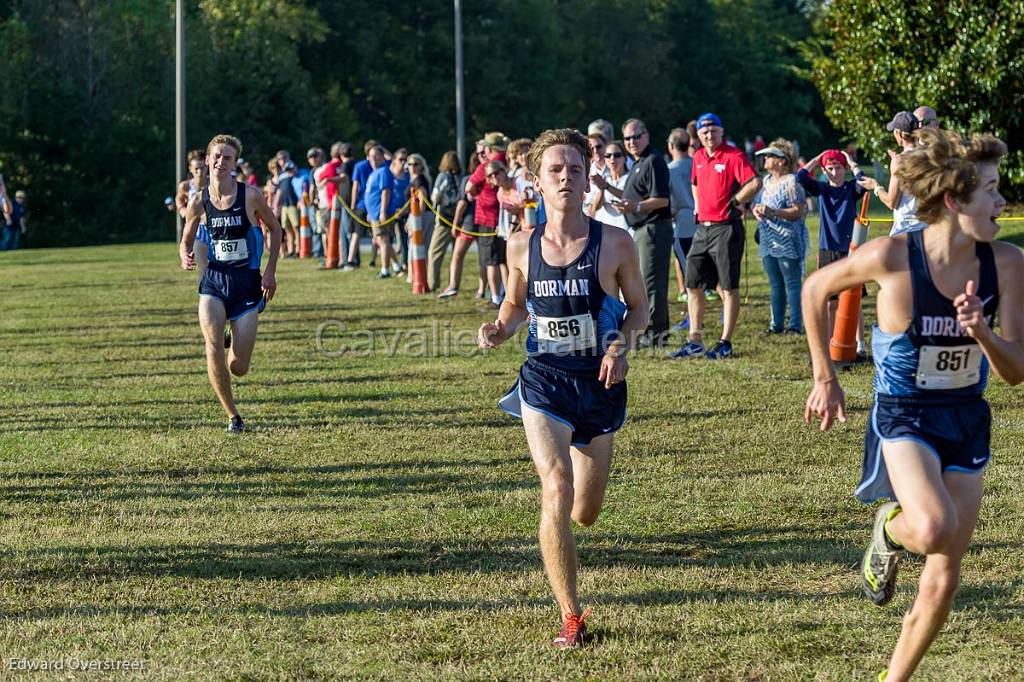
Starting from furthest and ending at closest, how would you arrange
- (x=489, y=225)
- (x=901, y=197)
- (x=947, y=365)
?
(x=489, y=225) → (x=901, y=197) → (x=947, y=365)

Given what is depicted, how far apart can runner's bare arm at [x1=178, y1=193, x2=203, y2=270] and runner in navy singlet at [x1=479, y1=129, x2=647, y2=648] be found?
513 centimetres

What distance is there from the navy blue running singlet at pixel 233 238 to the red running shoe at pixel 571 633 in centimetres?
534

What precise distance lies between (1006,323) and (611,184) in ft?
32.1

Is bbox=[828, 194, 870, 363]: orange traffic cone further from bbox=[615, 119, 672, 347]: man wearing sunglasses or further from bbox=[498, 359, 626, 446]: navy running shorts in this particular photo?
bbox=[498, 359, 626, 446]: navy running shorts

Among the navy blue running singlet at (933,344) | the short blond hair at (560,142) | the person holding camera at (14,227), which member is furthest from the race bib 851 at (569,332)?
the person holding camera at (14,227)

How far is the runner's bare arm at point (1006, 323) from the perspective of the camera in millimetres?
4473

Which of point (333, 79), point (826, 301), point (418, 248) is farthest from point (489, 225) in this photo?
point (333, 79)

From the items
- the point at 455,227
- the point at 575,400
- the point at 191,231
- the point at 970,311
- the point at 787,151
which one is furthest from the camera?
the point at 455,227

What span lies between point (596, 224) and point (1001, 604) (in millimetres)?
2369

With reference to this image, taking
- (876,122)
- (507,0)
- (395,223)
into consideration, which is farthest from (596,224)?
(507,0)

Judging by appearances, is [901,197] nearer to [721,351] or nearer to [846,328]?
[846,328]

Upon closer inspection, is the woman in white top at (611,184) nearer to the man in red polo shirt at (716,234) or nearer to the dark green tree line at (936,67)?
the man in red polo shirt at (716,234)

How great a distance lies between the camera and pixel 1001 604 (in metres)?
5.98

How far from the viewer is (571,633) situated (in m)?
5.51
